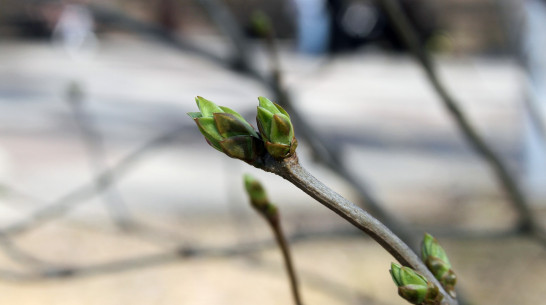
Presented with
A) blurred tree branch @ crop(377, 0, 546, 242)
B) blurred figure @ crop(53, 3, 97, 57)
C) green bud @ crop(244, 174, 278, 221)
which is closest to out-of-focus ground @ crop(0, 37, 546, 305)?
blurred tree branch @ crop(377, 0, 546, 242)

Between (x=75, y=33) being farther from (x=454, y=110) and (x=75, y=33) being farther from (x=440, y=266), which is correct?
(x=440, y=266)

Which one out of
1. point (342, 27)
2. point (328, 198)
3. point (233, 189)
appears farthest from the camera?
point (342, 27)

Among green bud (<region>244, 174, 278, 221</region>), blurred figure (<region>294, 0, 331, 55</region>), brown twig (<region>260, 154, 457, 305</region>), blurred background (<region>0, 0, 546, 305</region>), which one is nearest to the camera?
brown twig (<region>260, 154, 457, 305</region>)

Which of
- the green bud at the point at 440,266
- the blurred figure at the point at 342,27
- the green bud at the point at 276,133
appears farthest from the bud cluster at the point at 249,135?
the blurred figure at the point at 342,27

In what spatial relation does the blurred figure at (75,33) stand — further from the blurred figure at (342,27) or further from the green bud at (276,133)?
the green bud at (276,133)

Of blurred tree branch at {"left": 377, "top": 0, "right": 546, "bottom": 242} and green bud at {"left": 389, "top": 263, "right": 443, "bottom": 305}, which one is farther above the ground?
blurred tree branch at {"left": 377, "top": 0, "right": 546, "bottom": 242}

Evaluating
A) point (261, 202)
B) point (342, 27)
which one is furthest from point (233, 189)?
point (342, 27)

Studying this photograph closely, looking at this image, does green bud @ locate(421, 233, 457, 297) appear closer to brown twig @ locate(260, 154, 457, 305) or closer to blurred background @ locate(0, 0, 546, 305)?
brown twig @ locate(260, 154, 457, 305)

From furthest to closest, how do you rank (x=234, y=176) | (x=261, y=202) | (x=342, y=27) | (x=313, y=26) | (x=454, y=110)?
(x=313, y=26) → (x=342, y=27) → (x=234, y=176) → (x=454, y=110) → (x=261, y=202)
